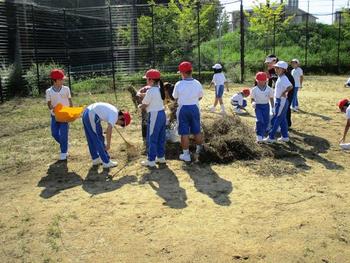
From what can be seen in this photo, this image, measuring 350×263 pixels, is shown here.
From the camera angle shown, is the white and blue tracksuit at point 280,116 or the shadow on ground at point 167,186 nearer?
the shadow on ground at point 167,186

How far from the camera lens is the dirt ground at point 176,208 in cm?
439

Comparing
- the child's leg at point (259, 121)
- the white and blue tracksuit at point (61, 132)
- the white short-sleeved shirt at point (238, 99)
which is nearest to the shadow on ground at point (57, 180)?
the white and blue tracksuit at point (61, 132)

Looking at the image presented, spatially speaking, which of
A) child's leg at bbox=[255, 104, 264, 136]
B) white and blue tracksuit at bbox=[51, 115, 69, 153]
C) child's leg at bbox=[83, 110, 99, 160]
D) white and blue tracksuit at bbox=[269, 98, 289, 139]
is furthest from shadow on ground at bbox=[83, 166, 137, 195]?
white and blue tracksuit at bbox=[269, 98, 289, 139]

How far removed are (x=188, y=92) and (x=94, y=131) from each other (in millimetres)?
1714

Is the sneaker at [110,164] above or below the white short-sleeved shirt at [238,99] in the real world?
below

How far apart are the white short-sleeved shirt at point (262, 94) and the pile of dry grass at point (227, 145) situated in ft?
2.30

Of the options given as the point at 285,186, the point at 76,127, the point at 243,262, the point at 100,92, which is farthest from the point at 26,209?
the point at 100,92

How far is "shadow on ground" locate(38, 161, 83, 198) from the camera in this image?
6.35 meters

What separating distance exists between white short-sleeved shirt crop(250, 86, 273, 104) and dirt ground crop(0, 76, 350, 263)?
102 centimetres

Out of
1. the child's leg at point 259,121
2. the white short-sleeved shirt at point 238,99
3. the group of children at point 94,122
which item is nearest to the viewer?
the group of children at point 94,122

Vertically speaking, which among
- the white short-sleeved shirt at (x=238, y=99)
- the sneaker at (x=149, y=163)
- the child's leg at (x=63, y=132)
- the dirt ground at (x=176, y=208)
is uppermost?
the white short-sleeved shirt at (x=238, y=99)

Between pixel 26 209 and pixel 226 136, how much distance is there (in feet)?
12.6

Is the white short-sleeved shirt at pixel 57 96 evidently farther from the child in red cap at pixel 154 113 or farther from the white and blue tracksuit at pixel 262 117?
the white and blue tracksuit at pixel 262 117

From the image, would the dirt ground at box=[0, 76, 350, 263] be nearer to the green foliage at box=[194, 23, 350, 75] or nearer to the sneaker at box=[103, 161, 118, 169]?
the sneaker at box=[103, 161, 118, 169]
